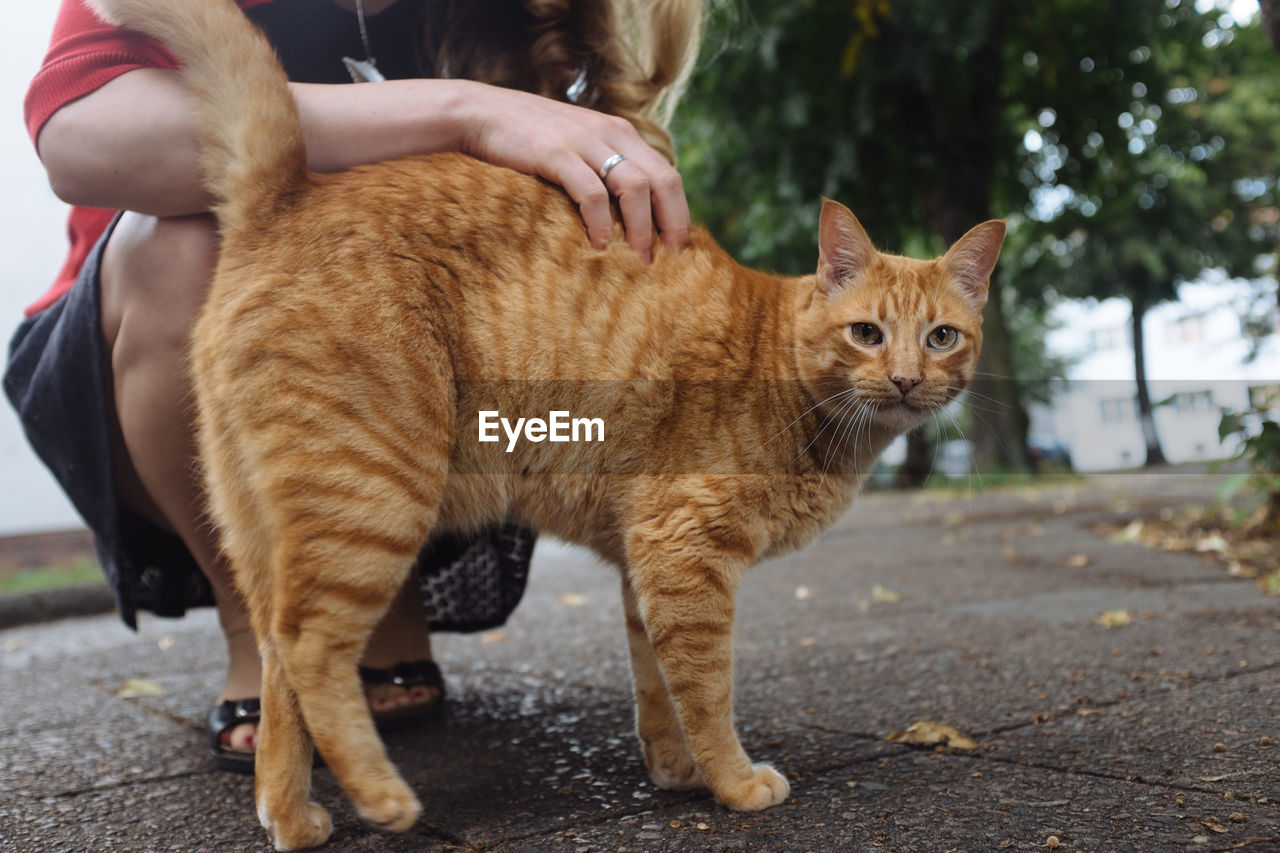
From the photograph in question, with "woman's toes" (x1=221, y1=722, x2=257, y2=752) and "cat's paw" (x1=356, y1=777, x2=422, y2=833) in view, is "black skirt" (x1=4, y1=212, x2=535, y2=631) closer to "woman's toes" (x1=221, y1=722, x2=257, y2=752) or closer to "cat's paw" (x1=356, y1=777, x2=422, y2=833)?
"woman's toes" (x1=221, y1=722, x2=257, y2=752)

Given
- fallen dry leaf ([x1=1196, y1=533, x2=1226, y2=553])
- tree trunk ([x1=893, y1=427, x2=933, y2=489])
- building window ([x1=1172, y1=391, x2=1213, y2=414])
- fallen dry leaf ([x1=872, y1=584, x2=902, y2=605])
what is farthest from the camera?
tree trunk ([x1=893, y1=427, x2=933, y2=489])

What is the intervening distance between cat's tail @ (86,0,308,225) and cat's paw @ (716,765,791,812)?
130 centimetres

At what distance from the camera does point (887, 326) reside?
1951mm

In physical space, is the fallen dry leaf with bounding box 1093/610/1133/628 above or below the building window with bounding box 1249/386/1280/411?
below

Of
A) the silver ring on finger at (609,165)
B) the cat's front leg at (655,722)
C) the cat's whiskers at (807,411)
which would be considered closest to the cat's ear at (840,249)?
the cat's whiskers at (807,411)

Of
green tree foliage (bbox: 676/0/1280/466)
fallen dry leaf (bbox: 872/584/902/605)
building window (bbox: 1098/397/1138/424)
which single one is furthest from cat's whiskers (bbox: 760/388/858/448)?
building window (bbox: 1098/397/1138/424)

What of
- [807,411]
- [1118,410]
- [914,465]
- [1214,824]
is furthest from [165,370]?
[1118,410]

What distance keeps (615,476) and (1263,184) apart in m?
18.6

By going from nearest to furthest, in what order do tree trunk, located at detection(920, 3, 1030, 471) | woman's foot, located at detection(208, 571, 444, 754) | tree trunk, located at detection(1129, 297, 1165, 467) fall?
woman's foot, located at detection(208, 571, 444, 754)
tree trunk, located at detection(920, 3, 1030, 471)
tree trunk, located at detection(1129, 297, 1165, 467)

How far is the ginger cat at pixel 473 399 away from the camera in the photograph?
1.57 metres

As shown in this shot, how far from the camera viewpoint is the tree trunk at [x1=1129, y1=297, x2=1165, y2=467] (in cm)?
1656

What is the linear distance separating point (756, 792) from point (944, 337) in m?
0.99

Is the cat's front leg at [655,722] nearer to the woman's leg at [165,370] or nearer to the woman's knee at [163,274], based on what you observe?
the woman's leg at [165,370]

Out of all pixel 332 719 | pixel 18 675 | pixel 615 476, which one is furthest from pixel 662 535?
pixel 18 675
